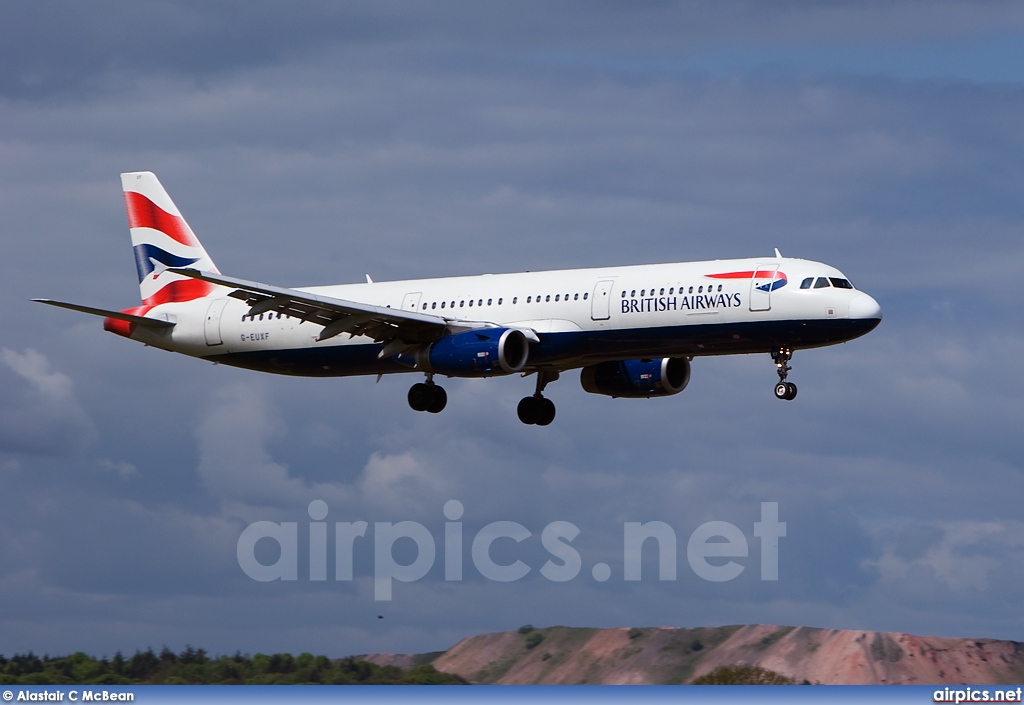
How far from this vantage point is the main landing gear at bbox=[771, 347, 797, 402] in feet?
209

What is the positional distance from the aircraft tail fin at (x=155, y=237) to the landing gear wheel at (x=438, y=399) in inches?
500

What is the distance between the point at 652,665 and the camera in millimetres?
69312

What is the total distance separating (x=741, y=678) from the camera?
6881cm

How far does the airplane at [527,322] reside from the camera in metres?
63.1

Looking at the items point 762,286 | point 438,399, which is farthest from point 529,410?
point 762,286

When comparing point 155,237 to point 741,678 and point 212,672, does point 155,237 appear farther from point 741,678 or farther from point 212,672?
point 741,678

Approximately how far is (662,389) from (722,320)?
8520mm

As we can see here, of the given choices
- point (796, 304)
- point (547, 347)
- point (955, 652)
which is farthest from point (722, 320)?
point (955, 652)

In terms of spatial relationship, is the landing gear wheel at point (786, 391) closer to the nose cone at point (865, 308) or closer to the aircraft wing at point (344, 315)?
the nose cone at point (865, 308)

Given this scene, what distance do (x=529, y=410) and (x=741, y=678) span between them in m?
13.4

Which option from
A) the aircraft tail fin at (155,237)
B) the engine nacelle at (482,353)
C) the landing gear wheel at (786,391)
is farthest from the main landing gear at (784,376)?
the aircraft tail fin at (155,237)

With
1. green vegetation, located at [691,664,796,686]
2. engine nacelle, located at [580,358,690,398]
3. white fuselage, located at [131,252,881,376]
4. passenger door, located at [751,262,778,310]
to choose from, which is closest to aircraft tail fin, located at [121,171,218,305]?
white fuselage, located at [131,252,881,376]

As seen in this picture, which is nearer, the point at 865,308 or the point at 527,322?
the point at 865,308

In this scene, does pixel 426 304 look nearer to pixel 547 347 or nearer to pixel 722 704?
pixel 547 347
